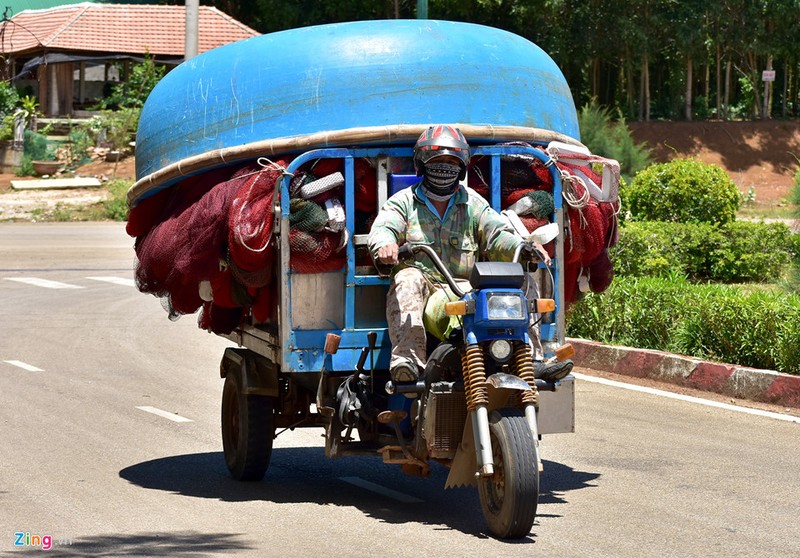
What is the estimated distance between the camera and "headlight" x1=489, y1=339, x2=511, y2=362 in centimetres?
651

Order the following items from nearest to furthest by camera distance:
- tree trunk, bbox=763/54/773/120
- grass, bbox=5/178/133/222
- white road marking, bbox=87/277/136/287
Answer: white road marking, bbox=87/277/136/287
grass, bbox=5/178/133/222
tree trunk, bbox=763/54/773/120

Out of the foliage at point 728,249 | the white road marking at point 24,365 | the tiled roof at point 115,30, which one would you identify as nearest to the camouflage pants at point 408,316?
the white road marking at point 24,365

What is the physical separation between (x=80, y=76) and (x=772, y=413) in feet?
143

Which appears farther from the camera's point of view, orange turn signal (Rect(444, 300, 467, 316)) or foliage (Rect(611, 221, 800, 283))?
foliage (Rect(611, 221, 800, 283))

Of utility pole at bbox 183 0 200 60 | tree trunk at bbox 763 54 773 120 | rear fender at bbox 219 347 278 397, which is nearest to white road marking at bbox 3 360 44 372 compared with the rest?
rear fender at bbox 219 347 278 397

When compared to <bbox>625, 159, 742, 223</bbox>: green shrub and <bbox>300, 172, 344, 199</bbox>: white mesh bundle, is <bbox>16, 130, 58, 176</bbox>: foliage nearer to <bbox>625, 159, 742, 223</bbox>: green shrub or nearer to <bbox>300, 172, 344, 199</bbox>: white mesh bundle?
<bbox>625, 159, 742, 223</bbox>: green shrub

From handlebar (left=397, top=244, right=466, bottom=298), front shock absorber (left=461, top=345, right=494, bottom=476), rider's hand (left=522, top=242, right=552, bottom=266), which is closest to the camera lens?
front shock absorber (left=461, top=345, right=494, bottom=476)

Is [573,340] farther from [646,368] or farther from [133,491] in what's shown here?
[133,491]

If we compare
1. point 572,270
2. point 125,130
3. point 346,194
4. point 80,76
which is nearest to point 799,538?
point 572,270

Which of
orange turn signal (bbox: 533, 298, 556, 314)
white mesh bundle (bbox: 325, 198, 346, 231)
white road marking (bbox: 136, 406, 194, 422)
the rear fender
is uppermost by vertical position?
white mesh bundle (bbox: 325, 198, 346, 231)

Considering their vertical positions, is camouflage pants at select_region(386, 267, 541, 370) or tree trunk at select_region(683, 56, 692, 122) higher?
tree trunk at select_region(683, 56, 692, 122)

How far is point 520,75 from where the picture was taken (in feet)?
25.8

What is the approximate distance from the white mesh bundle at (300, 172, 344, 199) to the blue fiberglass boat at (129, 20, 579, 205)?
0.67 feet

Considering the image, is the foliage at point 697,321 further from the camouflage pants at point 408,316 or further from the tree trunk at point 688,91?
the tree trunk at point 688,91
